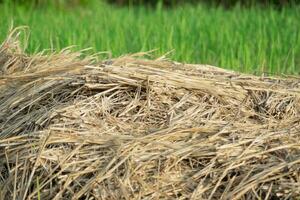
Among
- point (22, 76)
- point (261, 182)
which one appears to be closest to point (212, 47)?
point (22, 76)

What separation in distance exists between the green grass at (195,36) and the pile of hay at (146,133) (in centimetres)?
135

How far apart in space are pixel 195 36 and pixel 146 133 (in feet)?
10.5

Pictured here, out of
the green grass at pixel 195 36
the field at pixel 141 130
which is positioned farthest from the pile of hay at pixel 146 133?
the green grass at pixel 195 36

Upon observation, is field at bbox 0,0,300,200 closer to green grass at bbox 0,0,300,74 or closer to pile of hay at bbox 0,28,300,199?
pile of hay at bbox 0,28,300,199

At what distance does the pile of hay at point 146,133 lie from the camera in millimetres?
2289

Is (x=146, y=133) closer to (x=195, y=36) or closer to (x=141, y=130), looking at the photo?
(x=141, y=130)

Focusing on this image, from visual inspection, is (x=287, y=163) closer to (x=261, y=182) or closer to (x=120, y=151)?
(x=261, y=182)

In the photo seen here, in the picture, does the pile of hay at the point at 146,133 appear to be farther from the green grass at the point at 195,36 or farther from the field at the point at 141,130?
the green grass at the point at 195,36

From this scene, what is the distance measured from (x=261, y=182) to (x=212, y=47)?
3235mm

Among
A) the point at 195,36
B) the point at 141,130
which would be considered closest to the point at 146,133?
the point at 141,130

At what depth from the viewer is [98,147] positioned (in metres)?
2.41

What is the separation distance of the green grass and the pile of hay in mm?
1352

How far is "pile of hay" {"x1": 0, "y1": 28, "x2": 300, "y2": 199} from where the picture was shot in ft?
7.51

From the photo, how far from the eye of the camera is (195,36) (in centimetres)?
564
